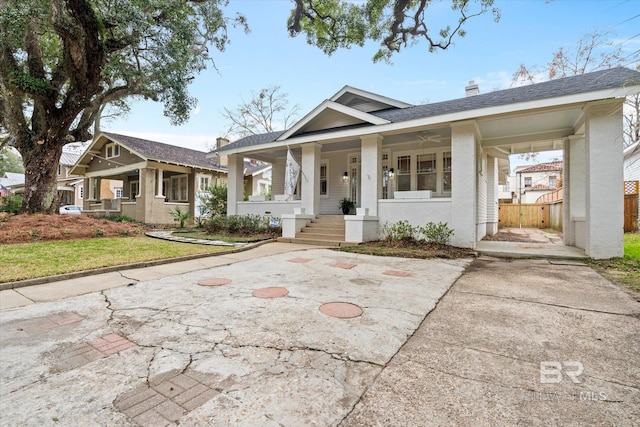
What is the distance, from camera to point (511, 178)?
35.6 metres

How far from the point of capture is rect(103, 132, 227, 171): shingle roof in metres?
16.0

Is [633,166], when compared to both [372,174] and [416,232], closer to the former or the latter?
[416,232]

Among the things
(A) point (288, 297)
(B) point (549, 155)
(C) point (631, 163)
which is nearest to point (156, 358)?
(A) point (288, 297)

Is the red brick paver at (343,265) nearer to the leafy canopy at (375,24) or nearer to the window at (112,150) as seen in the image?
the leafy canopy at (375,24)

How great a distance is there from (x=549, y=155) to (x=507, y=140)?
18.9 m

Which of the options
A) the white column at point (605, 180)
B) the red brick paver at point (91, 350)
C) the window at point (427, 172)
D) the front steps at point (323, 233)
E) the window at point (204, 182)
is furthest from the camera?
the window at point (204, 182)

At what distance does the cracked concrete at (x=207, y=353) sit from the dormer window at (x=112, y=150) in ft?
55.3

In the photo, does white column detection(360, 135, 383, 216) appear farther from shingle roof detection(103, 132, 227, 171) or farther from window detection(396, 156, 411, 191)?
shingle roof detection(103, 132, 227, 171)

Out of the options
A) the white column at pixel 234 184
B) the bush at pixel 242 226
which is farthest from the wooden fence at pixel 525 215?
the white column at pixel 234 184

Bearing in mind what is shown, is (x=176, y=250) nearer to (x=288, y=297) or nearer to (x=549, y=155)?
(x=288, y=297)

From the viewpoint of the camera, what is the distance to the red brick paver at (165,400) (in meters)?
1.58

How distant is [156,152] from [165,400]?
58.5 feet

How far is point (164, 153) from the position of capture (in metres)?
17.2

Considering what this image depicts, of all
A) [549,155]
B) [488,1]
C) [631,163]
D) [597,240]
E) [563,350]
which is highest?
[488,1]
